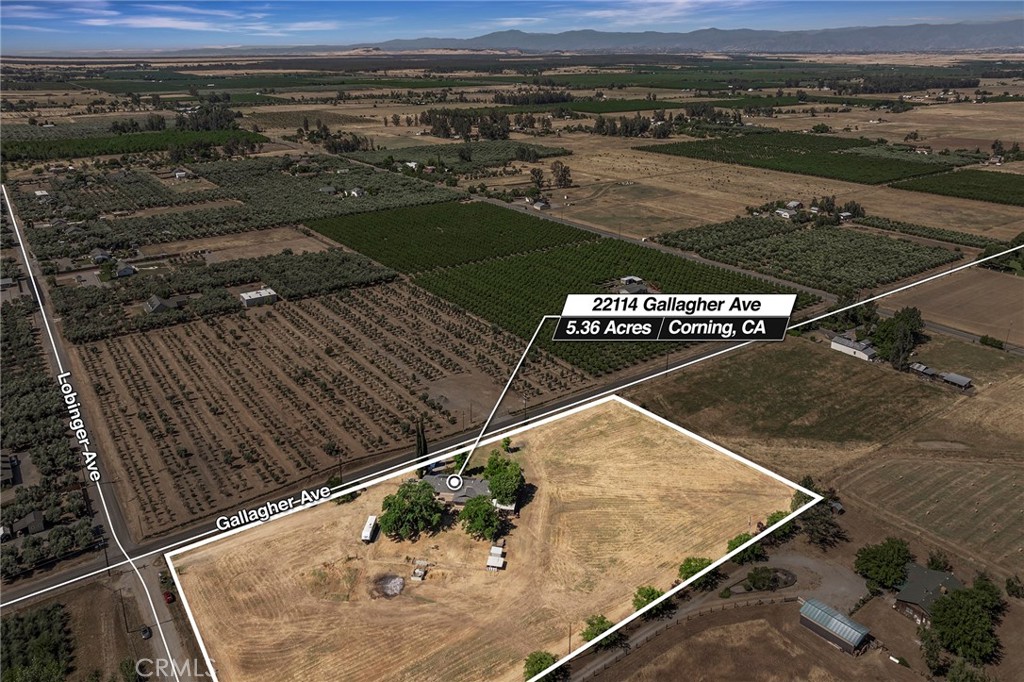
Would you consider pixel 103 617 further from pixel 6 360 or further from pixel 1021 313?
pixel 1021 313

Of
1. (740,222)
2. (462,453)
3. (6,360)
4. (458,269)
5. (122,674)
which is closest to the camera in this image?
(122,674)

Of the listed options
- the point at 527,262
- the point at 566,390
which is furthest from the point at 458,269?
the point at 566,390

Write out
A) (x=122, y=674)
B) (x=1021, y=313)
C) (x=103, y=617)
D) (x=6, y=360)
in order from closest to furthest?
(x=122, y=674) → (x=103, y=617) → (x=6, y=360) → (x=1021, y=313)

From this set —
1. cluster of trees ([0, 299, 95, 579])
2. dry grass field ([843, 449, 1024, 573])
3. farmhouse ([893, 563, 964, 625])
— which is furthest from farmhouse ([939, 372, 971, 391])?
cluster of trees ([0, 299, 95, 579])

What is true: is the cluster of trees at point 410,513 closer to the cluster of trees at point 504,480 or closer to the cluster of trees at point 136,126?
the cluster of trees at point 504,480

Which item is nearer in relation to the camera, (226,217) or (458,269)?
(458,269)

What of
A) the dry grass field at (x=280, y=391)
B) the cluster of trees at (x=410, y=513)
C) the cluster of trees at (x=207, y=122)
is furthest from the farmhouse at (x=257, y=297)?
the cluster of trees at (x=207, y=122)

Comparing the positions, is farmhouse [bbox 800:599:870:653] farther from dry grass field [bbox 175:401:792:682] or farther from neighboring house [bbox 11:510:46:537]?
neighboring house [bbox 11:510:46:537]

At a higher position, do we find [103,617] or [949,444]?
[949,444]
